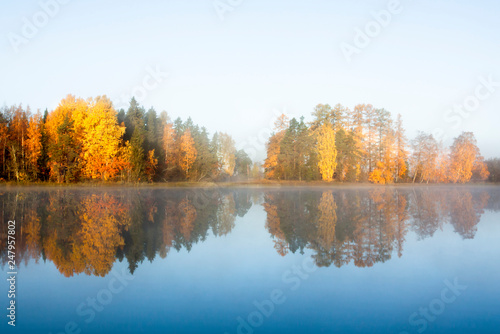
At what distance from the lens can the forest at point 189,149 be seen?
4944 cm

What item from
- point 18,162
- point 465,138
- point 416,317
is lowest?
point 416,317

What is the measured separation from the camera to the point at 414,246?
437 inches

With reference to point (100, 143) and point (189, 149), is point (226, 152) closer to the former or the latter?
point (189, 149)

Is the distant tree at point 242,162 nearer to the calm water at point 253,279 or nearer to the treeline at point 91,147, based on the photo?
the treeline at point 91,147

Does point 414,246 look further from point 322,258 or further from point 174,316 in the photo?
point 174,316

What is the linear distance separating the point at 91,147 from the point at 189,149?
16415 millimetres

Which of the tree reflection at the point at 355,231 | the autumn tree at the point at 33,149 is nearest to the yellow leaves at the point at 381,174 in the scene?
the tree reflection at the point at 355,231

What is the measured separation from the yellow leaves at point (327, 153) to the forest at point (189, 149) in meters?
0.18

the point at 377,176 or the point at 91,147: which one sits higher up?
the point at 91,147

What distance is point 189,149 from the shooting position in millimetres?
58812

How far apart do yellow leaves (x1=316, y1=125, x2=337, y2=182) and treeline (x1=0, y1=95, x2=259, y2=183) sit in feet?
72.6

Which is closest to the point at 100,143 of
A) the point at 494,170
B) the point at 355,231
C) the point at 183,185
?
the point at 183,185

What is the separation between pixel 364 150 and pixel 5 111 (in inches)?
2512

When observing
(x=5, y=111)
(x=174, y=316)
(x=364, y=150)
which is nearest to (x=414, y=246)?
(x=174, y=316)
